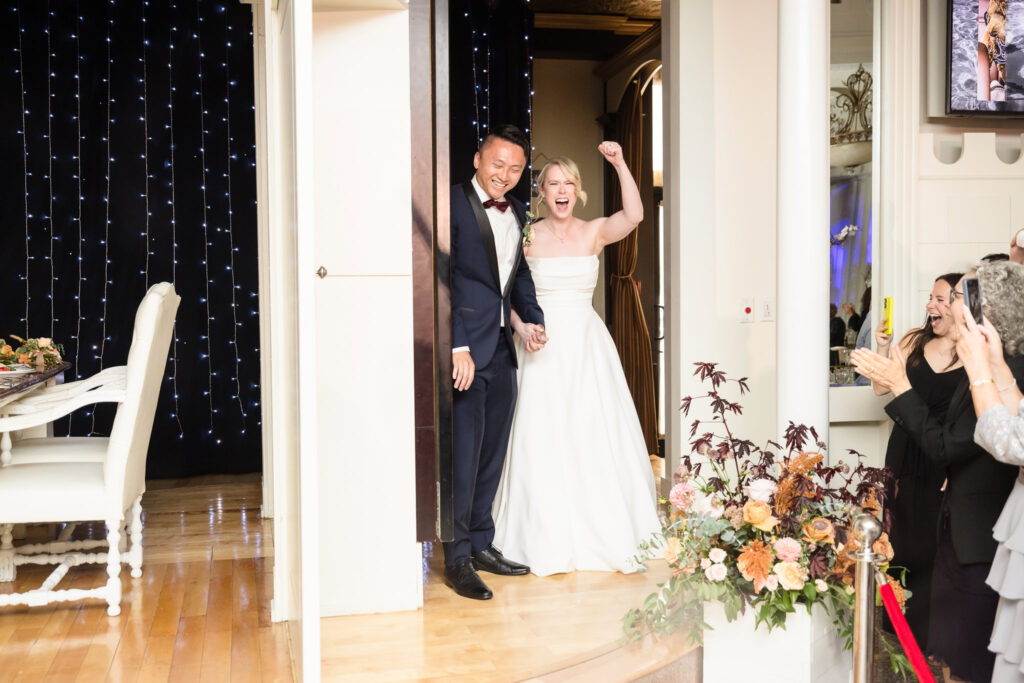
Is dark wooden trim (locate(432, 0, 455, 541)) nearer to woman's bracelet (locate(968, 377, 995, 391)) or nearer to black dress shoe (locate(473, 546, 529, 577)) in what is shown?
black dress shoe (locate(473, 546, 529, 577))

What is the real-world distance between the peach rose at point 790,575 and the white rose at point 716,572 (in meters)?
0.13

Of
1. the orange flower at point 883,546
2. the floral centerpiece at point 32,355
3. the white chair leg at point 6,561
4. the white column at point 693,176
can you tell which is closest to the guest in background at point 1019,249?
the white column at point 693,176

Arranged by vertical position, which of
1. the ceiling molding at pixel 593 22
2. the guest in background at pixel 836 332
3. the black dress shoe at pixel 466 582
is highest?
the ceiling molding at pixel 593 22

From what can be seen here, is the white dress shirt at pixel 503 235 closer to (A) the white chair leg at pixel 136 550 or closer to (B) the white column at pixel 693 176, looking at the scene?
(B) the white column at pixel 693 176

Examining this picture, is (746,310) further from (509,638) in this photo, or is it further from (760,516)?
(760,516)

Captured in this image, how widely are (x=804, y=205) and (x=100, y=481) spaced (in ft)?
8.61

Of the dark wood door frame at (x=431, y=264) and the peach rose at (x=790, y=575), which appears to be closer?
the peach rose at (x=790, y=575)

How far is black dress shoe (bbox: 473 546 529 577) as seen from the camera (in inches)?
153

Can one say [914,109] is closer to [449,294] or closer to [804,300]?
[804,300]

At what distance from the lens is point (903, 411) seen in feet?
9.78

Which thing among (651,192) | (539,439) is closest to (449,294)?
(539,439)

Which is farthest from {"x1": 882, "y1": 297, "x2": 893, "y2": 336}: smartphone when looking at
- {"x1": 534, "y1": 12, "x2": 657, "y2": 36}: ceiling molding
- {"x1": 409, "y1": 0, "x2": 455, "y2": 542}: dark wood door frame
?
{"x1": 534, "y1": 12, "x2": 657, "y2": 36}: ceiling molding

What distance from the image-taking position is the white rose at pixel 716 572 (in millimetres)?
2420

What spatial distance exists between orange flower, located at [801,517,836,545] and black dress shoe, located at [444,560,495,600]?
1486mm
